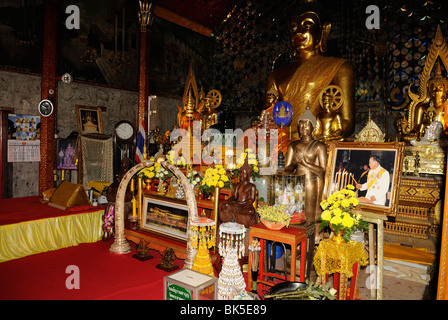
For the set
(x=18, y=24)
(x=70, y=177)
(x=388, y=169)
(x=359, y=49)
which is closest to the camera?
(x=388, y=169)

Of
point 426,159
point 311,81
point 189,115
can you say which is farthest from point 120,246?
point 311,81

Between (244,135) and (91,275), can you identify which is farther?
(244,135)

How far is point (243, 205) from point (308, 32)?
5.80 meters

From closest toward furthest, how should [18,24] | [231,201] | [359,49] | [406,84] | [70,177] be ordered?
[231,201], [18,24], [70,177], [406,84], [359,49]

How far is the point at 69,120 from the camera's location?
784 cm

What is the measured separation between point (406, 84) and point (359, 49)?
175cm

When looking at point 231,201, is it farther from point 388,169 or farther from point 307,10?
point 307,10

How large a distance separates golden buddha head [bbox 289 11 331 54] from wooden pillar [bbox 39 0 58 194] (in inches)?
241

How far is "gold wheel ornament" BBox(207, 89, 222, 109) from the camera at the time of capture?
Result: 8156 millimetres

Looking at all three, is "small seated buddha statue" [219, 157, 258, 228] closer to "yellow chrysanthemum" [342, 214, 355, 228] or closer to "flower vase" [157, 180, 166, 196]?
"yellow chrysanthemum" [342, 214, 355, 228]

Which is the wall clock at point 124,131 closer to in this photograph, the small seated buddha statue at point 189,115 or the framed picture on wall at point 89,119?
the framed picture on wall at point 89,119

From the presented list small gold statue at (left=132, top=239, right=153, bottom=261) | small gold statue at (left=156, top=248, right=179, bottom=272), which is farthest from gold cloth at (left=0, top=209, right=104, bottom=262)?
small gold statue at (left=156, top=248, right=179, bottom=272)

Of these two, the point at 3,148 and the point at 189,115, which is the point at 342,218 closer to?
the point at 189,115

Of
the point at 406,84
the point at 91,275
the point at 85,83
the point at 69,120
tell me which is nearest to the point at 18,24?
the point at 85,83
